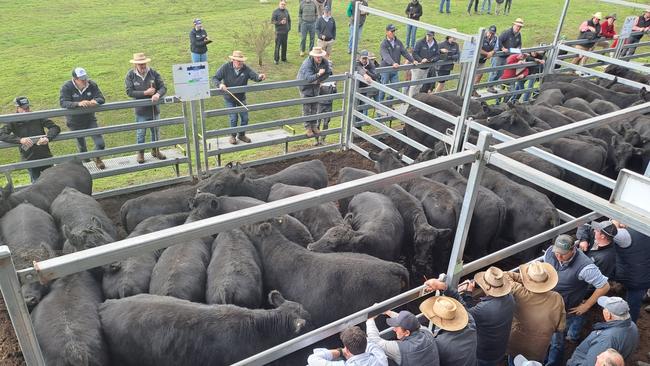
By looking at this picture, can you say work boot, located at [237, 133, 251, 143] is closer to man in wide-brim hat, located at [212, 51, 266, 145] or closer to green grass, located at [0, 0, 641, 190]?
man in wide-brim hat, located at [212, 51, 266, 145]

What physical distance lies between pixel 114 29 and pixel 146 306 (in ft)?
57.9

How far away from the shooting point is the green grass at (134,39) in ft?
40.0

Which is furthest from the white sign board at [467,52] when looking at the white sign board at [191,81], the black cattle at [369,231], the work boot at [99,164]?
the work boot at [99,164]

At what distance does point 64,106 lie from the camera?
7.54 metres

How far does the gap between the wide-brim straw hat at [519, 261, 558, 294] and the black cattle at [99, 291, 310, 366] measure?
212 cm

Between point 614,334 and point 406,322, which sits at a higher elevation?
point 406,322

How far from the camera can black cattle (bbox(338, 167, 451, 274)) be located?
6316 mm

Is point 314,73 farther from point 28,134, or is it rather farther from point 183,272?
point 183,272

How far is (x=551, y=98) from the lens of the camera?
11.2 metres

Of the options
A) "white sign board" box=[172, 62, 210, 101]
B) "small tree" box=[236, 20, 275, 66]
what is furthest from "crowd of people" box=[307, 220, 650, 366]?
"small tree" box=[236, 20, 275, 66]

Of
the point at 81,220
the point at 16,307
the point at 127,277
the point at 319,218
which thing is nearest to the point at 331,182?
the point at 319,218

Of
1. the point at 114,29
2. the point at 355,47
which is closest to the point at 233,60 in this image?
the point at 355,47

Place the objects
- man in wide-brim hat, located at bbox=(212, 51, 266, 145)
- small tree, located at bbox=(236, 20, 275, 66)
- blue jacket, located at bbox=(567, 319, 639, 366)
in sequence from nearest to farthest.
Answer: blue jacket, located at bbox=(567, 319, 639, 366) < man in wide-brim hat, located at bbox=(212, 51, 266, 145) < small tree, located at bbox=(236, 20, 275, 66)

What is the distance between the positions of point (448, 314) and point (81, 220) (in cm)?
494
